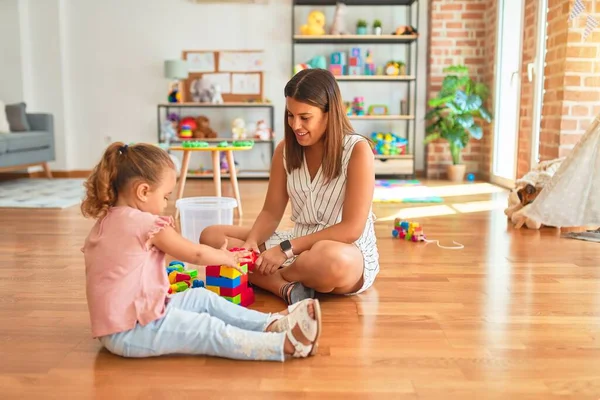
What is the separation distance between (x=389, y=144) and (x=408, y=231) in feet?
10.4

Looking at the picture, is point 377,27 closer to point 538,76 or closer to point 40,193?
point 538,76

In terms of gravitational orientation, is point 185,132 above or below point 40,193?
above

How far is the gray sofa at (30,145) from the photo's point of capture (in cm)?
517

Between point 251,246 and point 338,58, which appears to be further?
point 338,58

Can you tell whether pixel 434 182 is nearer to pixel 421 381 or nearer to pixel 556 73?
pixel 556 73

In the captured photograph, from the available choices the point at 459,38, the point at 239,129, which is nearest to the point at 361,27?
the point at 459,38

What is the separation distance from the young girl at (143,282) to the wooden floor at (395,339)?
0.14 ft

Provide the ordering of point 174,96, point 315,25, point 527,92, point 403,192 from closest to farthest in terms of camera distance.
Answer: point 527,92, point 403,192, point 315,25, point 174,96

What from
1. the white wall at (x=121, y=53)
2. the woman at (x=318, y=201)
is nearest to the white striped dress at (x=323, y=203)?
the woman at (x=318, y=201)


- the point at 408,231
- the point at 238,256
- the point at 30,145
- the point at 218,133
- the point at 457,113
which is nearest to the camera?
the point at 238,256

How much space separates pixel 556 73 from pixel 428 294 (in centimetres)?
261

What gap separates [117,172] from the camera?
55.0 inches

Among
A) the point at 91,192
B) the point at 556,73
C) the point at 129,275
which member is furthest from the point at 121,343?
the point at 556,73

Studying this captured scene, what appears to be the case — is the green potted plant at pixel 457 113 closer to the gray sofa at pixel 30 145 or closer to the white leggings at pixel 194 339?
the gray sofa at pixel 30 145
